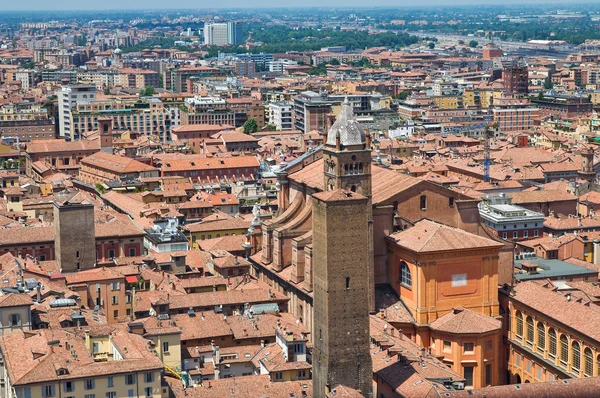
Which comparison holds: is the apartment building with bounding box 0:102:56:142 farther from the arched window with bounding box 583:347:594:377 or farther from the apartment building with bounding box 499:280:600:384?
the arched window with bounding box 583:347:594:377

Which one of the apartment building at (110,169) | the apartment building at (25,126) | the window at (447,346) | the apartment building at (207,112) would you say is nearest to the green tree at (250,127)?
the apartment building at (207,112)

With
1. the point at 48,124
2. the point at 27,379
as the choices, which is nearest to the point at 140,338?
the point at 27,379

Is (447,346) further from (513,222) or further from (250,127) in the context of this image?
(250,127)

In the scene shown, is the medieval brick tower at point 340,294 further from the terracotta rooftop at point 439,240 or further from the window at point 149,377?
the terracotta rooftop at point 439,240

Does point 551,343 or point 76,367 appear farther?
point 551,343

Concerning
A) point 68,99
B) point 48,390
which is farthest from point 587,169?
point 68,99

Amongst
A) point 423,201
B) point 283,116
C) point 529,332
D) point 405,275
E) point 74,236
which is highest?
point 423,201
